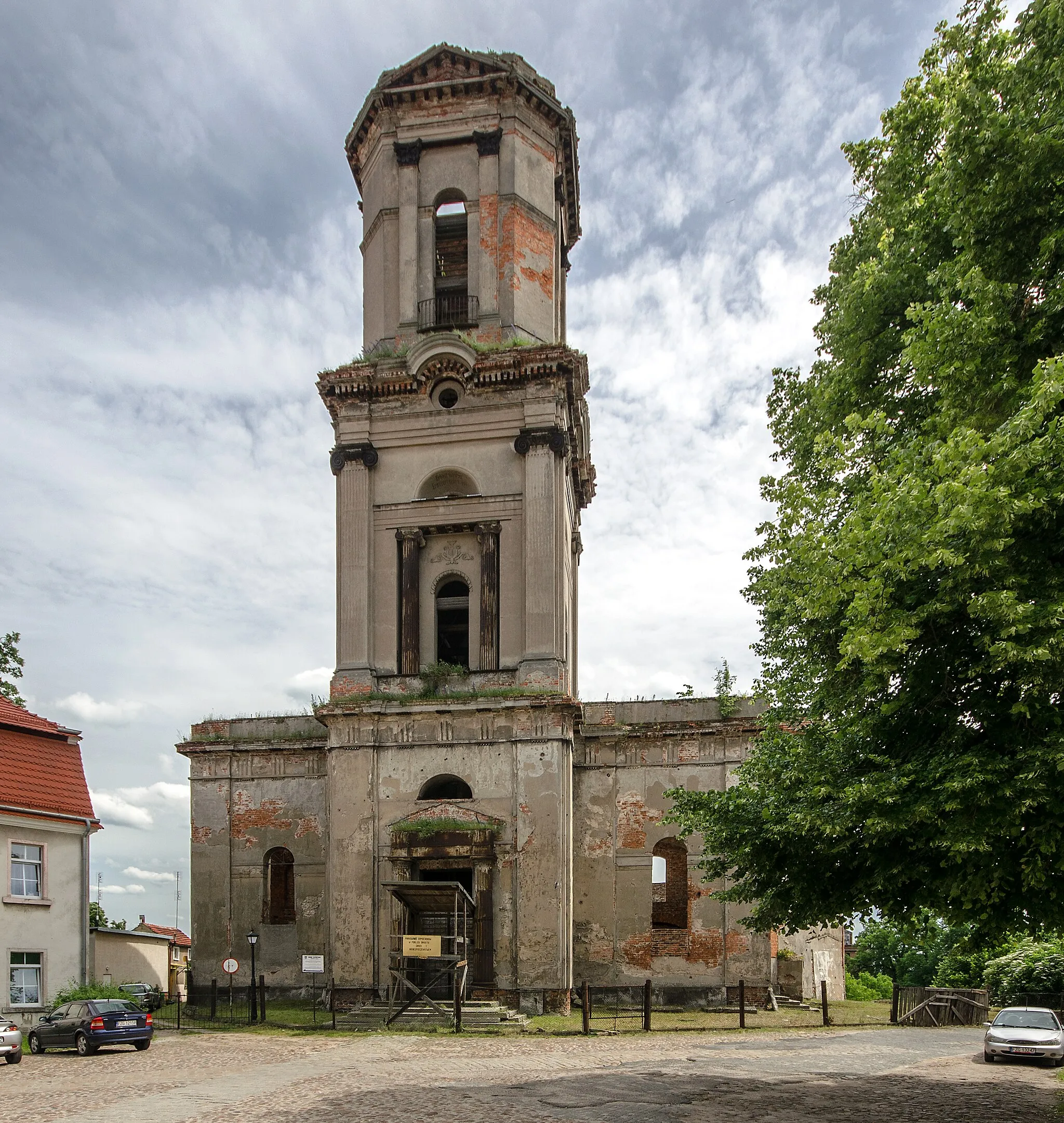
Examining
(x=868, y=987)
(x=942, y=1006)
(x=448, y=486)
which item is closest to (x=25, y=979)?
(x=448, y=486)

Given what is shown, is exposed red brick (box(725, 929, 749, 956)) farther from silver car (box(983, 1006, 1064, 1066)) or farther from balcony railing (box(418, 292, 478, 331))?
balcony railing (box(418, 292, 478, 331))

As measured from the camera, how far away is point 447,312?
32.6 meters

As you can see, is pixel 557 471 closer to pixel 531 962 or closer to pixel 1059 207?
pixel 531 962

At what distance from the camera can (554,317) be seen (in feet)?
110

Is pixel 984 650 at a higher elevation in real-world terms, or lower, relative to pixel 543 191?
lower

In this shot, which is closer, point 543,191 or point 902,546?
point 902,546

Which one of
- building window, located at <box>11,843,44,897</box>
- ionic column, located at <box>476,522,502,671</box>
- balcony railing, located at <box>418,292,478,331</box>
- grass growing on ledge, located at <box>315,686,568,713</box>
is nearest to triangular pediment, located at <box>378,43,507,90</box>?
balcony railing, located at <box>418,292,478,331</box>

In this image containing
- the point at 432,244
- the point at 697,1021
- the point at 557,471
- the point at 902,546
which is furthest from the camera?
the point at 432,244

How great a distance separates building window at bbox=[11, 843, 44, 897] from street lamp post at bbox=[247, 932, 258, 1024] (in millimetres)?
5273

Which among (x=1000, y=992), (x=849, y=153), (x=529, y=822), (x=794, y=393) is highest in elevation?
(x=849, y=153)

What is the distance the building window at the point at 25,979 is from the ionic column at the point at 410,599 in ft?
36.3

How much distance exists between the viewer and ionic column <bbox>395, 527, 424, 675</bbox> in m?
30.5

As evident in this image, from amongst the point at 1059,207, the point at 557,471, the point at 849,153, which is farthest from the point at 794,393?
the point at 557,471

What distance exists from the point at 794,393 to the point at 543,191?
1706 centimetres
